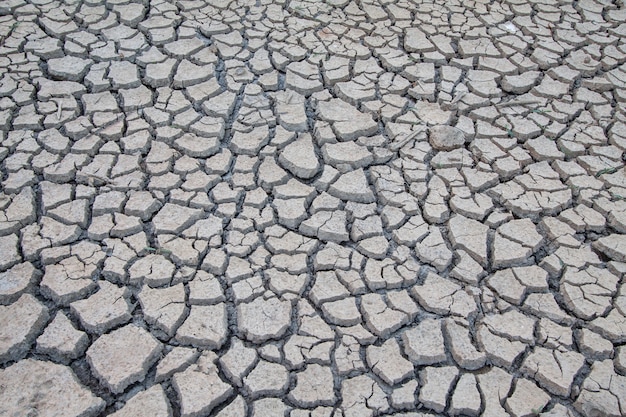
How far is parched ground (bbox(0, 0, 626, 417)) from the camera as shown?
6.89 ft

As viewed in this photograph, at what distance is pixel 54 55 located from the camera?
341 centimetres

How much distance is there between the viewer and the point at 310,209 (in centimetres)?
270

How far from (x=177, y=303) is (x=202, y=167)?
0.81 metres

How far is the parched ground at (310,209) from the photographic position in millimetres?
2100

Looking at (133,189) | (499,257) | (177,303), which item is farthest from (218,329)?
(499,257)

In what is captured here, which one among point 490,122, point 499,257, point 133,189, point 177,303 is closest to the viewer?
point 177,303

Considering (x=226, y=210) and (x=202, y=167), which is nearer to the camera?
(x=226, y=210)

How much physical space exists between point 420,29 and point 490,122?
96cm

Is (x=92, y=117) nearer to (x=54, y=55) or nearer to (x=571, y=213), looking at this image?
(x=54, y=55)

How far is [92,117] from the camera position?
3.05 metres

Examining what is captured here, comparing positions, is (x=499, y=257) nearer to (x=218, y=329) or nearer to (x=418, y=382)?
(x=418, y=382)

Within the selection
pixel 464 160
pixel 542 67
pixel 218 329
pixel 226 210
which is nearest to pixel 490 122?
pixel 464 160

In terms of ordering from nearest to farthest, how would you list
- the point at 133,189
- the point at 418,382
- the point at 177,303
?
the point at 418,382 < the point at 177,303 < the point at 133,189

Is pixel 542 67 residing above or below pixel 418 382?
above
